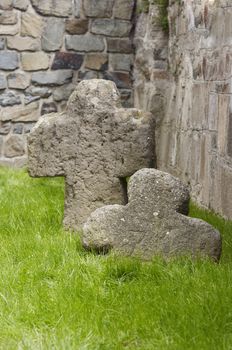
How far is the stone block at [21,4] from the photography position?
7.76 metres

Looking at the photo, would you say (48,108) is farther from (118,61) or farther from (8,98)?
(118,61)

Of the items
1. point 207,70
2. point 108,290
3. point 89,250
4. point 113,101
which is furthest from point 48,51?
point 108,290

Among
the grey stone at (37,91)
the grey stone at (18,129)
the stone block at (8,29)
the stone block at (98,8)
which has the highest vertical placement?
the stone block at (98,8)

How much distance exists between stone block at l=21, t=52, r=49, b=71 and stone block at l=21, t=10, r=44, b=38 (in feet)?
0.66

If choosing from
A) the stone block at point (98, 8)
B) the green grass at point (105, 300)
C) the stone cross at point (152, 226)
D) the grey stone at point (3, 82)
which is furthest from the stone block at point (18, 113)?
the stone cross at point (152, 226)

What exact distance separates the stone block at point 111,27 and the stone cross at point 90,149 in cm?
335

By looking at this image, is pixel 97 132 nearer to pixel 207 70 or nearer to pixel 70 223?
pixel 70 223

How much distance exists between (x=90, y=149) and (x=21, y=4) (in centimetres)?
359

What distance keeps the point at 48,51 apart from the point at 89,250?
428 centimetres

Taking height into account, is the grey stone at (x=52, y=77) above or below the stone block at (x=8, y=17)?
below

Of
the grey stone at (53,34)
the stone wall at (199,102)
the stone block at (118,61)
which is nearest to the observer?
the stone wall at (199,102)

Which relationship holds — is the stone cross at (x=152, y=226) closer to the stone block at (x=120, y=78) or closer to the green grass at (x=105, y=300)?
the green grass at (x=105, y=300)

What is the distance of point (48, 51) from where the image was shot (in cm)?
789

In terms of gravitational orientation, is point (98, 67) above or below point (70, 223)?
above
